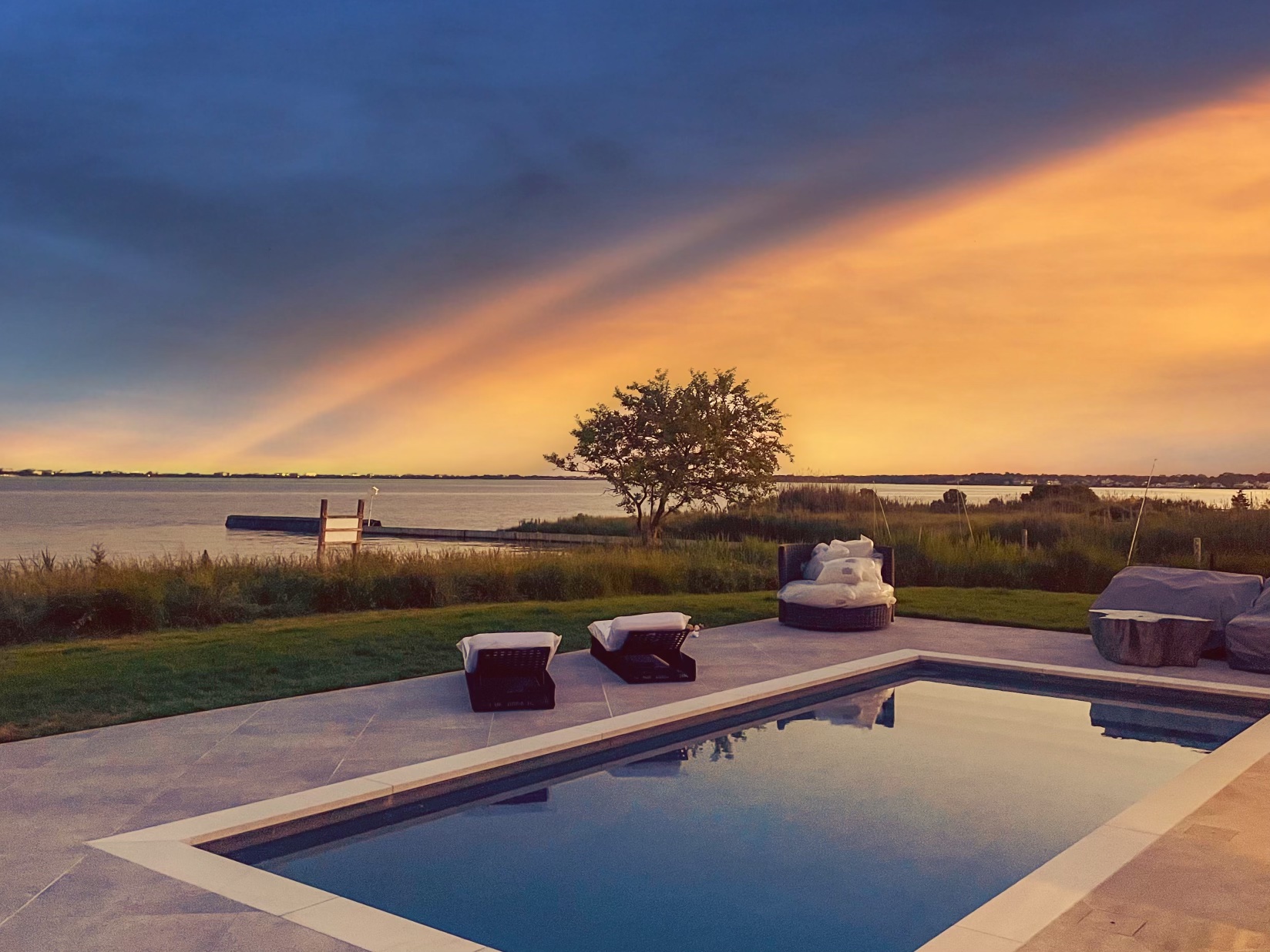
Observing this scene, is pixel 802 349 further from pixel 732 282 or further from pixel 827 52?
pixel 827 52

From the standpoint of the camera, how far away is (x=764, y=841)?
3777mm

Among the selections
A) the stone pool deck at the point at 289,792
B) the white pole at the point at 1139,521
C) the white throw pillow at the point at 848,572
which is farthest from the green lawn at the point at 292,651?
the white pole at the point at 1139,521

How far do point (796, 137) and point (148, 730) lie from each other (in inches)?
419

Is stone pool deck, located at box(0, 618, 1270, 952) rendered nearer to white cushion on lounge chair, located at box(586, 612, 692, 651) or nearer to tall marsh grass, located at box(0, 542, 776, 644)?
white cushion on lounge chair, located at box(586, 612, 692, 651)

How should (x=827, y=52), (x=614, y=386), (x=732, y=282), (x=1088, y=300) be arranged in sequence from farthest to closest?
1. (x=614, y=386)
2. (x=732, y=282)
3. (x=1088, y=300)
4. (x=827, y=52)

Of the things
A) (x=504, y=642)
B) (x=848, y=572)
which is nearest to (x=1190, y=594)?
(x=848, y=572)

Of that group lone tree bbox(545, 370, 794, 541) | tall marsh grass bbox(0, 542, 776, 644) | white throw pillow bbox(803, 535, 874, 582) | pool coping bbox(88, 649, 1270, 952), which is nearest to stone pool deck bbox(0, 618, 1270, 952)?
pool coping bbox(88, 649, 1270, 952)

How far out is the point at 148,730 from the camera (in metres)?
4.95

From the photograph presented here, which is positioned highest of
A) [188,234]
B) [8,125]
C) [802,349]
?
[8,125]

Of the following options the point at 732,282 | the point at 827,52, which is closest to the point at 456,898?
the point at 827,52

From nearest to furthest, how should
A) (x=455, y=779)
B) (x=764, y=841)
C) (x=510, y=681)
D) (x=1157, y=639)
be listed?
(x=764, y=841)
(x=455, y=779)
(x=510, y=681)
(x=1157, y=639)

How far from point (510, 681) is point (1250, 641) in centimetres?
521

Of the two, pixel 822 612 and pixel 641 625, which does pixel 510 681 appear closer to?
pixel 641 625

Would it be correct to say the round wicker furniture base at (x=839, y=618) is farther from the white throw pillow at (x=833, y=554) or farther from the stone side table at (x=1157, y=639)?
the stone side table at (x=1157, y=639)
